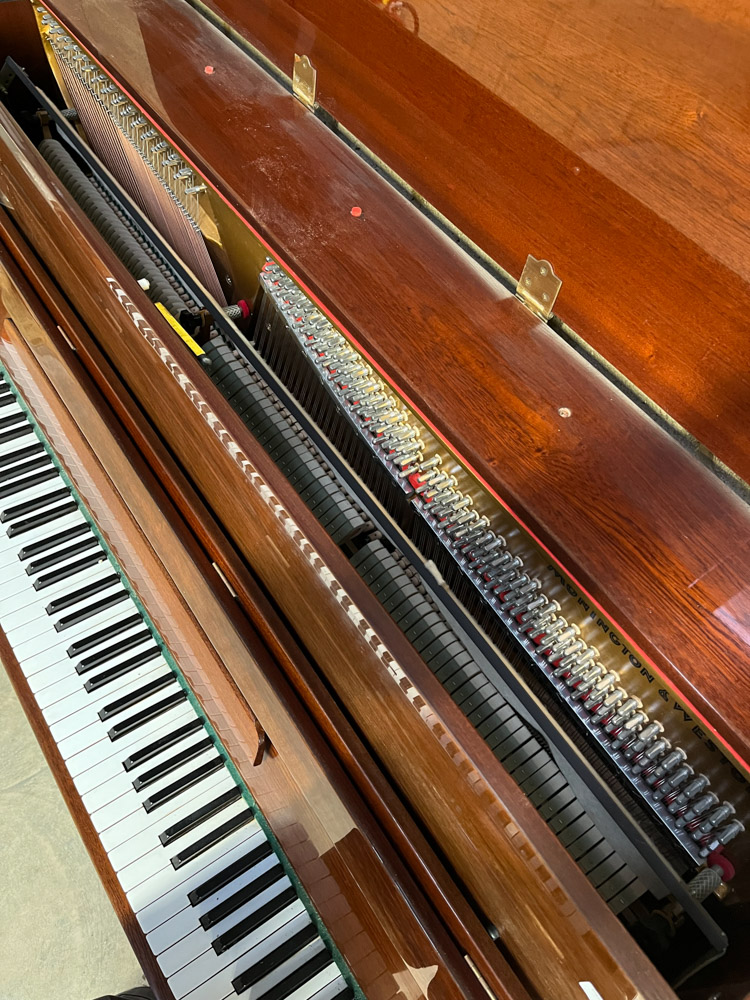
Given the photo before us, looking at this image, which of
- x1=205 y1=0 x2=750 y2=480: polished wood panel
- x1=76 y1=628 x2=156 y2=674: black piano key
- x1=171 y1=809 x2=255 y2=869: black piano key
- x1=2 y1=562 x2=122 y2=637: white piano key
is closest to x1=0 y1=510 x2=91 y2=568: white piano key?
x1=2 y1=562 x2=122 y2=637: white piano key

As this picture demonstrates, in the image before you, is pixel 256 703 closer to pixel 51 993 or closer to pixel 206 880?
pixel 206 880

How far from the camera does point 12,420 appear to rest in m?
2.11

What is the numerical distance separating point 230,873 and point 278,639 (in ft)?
1.79

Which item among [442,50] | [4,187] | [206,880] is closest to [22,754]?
[206,880]

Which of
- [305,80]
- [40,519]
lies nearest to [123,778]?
[40,519]

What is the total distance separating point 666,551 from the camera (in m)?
1.24

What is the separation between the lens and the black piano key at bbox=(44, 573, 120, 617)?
1.81m

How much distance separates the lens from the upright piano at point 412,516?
1.17m

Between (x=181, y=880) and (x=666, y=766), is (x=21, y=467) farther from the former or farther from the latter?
Answer: (x=666, y=766)

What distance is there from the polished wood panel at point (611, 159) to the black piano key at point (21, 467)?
1.25 metres

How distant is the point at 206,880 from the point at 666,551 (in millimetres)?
1130

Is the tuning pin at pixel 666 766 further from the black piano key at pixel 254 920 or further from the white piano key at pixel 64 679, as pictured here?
the white piano key at pixel 64 679

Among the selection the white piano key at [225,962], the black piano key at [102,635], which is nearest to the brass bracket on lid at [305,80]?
the black piano key at [102,635]

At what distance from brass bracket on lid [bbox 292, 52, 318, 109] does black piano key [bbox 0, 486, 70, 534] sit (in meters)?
1.25
